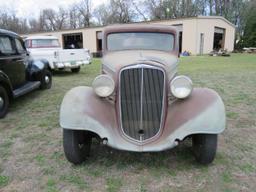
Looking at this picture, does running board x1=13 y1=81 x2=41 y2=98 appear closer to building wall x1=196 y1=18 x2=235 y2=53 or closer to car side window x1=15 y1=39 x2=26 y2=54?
car side window x1=15 y1=39 x2=26 y2=54

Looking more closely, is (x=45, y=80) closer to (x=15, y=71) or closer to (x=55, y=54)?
(x=15, y=71)

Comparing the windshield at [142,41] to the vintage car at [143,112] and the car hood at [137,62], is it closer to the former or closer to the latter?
the car hood at [137,62]

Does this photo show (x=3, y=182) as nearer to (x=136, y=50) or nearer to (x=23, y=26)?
(x=136, y=50)

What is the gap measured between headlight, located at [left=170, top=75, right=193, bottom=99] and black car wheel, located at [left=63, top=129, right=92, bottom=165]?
4.09 ft

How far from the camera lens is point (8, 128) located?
4.28m

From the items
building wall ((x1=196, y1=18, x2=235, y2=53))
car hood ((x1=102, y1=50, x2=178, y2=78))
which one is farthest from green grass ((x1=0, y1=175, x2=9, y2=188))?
building wall ((x1=196, y1=18, x2=235, y2=53))

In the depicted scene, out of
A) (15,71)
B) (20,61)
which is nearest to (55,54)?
(20,61)

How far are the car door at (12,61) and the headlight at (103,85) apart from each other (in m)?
2.99

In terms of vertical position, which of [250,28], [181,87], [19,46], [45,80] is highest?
[250,28]

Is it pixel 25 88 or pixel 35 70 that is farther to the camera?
pixel 35 70

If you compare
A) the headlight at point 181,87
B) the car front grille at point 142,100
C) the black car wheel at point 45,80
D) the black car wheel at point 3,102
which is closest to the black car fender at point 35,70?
the black car wheel at point 45,80

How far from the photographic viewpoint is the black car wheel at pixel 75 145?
9.25 ft

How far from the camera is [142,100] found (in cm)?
274

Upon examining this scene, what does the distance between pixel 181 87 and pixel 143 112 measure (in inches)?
20.7
